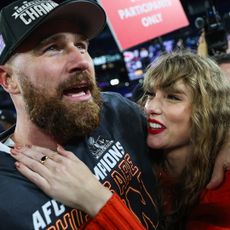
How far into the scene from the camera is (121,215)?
108cm

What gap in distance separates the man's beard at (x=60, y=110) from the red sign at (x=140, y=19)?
3.05ft

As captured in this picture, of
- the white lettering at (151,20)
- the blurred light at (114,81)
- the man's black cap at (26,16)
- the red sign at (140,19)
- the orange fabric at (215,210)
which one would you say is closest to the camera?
Answer: the man's black cap at (26,16)

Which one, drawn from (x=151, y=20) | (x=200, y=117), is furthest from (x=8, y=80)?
(x=151, y=20)

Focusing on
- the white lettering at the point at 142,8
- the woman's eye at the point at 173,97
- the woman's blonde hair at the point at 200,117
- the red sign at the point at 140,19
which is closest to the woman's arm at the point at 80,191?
the woman's blonde hair at the point at 200,117

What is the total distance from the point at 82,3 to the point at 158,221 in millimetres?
826

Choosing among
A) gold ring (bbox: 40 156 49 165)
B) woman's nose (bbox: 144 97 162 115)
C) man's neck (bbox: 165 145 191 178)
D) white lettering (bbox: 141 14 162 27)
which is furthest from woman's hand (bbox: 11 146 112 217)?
white lettering (bbox: 141 14 162 27)

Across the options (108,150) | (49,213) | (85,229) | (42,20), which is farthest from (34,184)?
(42,20)

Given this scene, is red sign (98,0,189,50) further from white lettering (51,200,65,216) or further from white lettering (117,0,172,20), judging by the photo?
white lettering (51,200,65,216)

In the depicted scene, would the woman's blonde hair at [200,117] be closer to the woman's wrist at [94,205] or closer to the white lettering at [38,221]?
the woman's wrist at [94,205]

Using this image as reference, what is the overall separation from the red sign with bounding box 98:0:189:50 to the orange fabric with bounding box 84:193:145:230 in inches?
45.8

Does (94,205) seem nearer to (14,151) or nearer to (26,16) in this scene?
(14,151)

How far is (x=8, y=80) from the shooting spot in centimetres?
125

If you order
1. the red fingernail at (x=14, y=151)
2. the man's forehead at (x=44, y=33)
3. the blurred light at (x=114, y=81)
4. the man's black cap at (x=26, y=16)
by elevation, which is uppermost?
the man's black cap at (x=26, y=16)

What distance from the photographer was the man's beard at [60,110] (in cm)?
118
